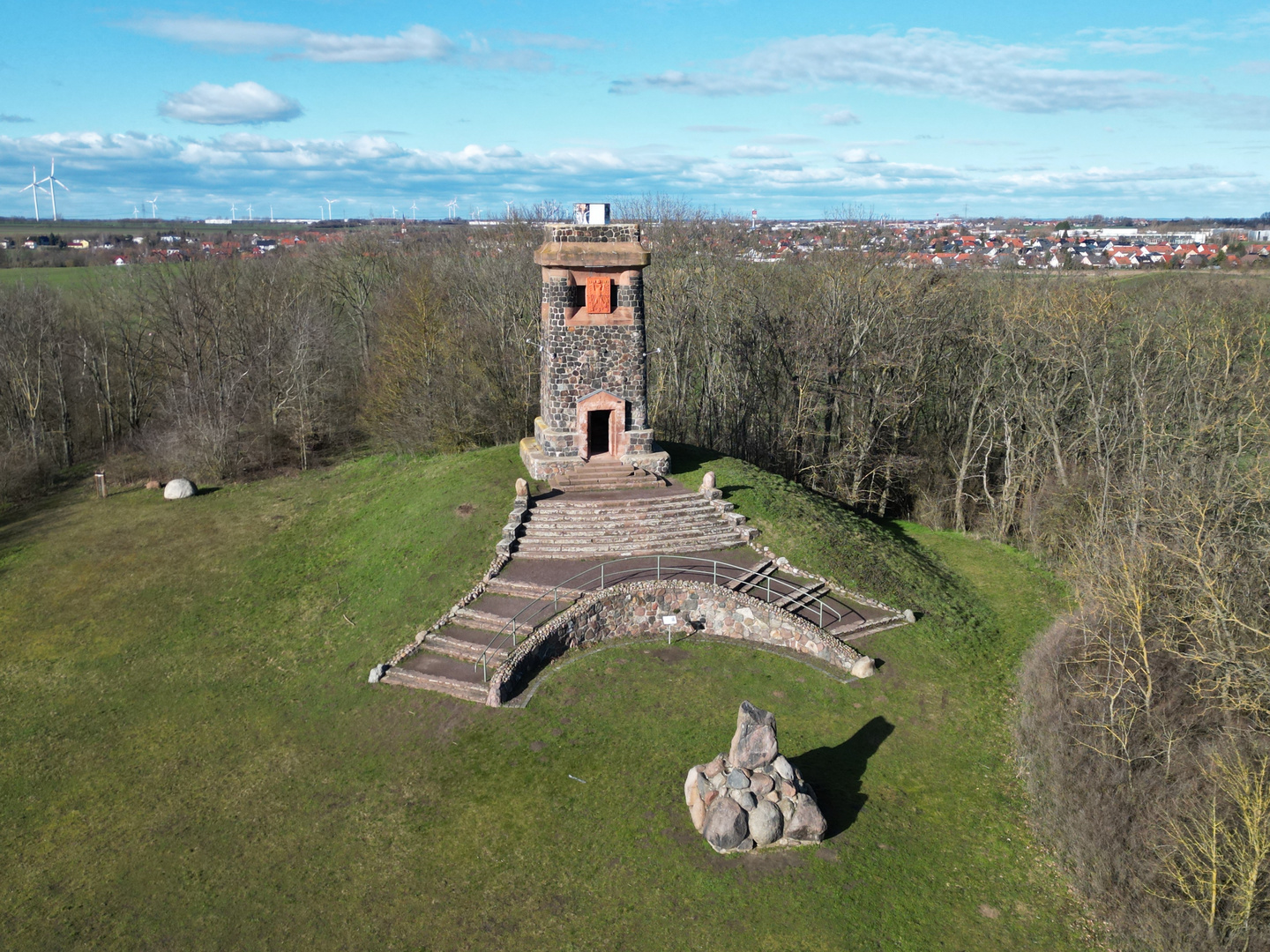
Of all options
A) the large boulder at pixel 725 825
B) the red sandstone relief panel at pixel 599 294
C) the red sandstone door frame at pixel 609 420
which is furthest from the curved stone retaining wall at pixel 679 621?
the red sandstone relief panel at pixel 599 294

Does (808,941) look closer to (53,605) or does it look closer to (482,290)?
(53,605)

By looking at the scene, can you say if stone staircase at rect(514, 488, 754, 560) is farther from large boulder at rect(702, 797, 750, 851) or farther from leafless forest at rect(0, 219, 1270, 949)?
large boulder at rect(702, 797, 750, 851)

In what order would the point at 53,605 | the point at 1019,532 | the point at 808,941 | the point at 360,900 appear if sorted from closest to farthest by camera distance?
the point at 808,941, the point at 360,900, the point at 53,605, the point at 1019,532

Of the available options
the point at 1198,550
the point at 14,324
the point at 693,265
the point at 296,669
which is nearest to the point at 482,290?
the point at 693,265

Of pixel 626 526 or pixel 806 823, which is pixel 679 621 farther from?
A: pixel 806 823

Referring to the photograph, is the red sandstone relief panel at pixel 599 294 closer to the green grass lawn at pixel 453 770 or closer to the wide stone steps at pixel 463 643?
the green grass lawn at pixel 453 770

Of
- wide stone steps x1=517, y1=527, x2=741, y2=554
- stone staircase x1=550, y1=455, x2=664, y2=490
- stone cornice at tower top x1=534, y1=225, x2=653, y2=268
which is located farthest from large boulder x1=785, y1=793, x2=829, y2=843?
stone cornice at tower top x1=534, y1=225, x2=653, y2=268

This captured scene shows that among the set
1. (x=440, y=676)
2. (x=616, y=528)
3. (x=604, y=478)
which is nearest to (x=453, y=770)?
→ (x=440, y=676)
